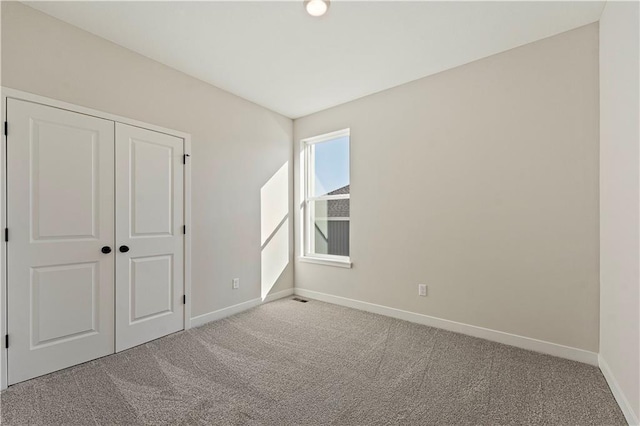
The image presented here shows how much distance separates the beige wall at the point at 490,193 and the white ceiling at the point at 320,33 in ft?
1.05

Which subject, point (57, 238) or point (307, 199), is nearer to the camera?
point (57, 238)

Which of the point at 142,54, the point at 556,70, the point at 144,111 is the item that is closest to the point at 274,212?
the point at 144,111

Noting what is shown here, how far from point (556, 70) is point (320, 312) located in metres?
3.37

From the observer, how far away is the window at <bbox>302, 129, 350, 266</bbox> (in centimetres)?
401

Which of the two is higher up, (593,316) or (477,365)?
(593,316)

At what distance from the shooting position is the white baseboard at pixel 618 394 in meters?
1.62

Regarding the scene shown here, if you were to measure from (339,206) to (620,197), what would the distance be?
278cm

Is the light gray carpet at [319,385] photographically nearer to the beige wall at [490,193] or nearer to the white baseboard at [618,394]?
the white baseboard at [618,394]

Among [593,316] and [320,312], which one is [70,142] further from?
[593,316]

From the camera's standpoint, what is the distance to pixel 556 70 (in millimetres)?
2445

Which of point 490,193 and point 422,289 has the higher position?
point 490,193

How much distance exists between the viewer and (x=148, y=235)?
9.15ft

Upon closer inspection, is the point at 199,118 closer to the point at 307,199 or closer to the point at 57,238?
the point at 57,238

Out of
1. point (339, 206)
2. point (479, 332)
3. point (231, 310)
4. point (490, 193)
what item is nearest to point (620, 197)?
point (490, 193)
